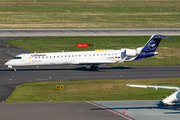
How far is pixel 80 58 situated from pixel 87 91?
1573 centimetres

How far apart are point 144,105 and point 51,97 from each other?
10659 mm

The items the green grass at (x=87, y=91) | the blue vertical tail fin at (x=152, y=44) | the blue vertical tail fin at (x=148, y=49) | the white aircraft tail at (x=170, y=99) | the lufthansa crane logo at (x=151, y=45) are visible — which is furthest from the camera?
the lufthansa crane logo at (x=151, y=45)

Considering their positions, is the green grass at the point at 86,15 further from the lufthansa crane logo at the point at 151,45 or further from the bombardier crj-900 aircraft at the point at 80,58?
the bombardier crj-900 aircraft at the point at 80,58

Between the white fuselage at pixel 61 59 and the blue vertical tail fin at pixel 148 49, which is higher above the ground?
the blue vertical tail fin at pixel 148 49

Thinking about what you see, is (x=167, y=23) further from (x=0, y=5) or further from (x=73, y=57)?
(x=0, y=5)

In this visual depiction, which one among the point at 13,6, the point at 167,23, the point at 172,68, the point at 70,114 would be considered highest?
the point at 13,6

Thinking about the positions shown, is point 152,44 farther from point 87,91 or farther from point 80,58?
point 87,91

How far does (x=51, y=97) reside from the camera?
36.6m

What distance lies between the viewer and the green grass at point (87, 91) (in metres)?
36.3

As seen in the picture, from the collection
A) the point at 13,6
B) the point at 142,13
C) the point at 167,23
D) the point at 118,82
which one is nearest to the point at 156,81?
the point at 118,82

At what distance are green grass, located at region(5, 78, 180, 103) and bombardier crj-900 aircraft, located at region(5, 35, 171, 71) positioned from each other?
9723mm

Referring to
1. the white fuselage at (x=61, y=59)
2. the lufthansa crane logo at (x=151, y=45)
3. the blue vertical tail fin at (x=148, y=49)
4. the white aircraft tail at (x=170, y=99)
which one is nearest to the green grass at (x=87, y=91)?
the white aircraft tail at (x=170, y=99)

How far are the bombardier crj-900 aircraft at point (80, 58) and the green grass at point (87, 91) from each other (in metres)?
9.72

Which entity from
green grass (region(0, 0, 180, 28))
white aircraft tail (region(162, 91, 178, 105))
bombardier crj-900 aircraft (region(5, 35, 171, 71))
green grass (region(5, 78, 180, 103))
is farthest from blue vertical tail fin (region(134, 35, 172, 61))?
green grass (region(0, 0, 180, 28))
